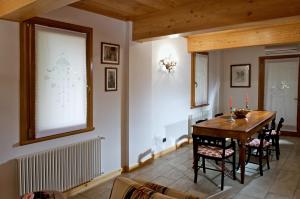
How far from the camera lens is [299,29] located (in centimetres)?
412

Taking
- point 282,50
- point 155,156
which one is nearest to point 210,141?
point 155,156

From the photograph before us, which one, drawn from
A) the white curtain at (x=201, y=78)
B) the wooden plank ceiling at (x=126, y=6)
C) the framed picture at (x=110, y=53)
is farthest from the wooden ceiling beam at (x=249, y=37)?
the framed picture at (x=110, y=53)

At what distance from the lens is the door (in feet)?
20.6

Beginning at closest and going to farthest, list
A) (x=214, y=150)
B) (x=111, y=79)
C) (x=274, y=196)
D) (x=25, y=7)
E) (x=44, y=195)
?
1. (x=44, y=195)
2. (x=25, y=7)
3. (x=274, y=196)
4. (x=214, y=150)
5. (x=111, y=79)

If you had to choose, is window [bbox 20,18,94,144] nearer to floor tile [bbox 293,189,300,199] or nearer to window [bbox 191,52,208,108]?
floor tile [bbox 293,189,300,199]

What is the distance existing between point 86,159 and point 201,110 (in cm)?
366

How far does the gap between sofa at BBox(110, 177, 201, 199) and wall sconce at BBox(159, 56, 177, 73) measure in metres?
3.31

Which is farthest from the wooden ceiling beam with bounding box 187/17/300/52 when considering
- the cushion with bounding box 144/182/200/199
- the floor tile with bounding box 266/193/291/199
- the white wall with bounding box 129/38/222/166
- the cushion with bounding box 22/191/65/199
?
the cushion with bounding box 22/191/65/199

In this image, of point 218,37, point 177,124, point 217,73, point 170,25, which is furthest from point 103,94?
point 217,73

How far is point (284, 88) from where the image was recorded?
644cm

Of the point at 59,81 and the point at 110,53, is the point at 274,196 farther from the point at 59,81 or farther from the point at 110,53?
the point at 59,81

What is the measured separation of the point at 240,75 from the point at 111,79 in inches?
179

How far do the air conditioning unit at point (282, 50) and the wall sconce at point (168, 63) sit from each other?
3027mm

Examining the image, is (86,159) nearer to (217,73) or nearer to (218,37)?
(218,37)
